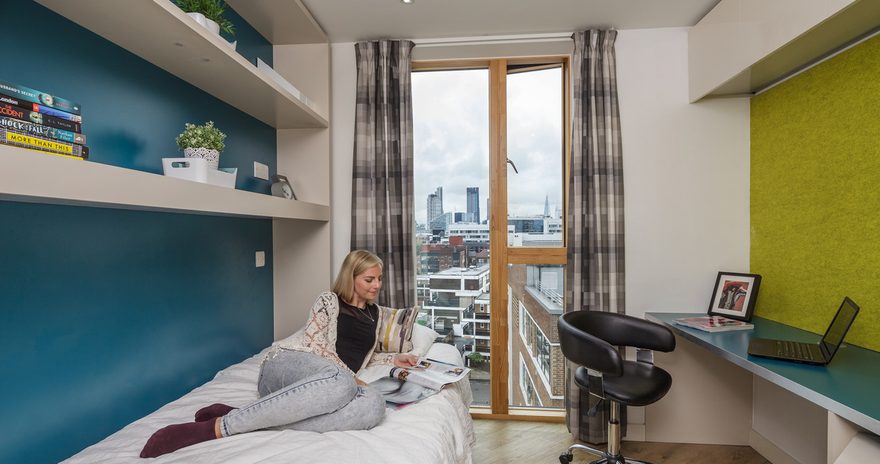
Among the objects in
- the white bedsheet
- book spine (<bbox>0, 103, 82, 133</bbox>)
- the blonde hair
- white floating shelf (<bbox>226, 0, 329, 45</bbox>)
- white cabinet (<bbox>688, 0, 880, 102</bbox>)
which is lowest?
the white bedsheet

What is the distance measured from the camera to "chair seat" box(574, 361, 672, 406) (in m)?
1.82

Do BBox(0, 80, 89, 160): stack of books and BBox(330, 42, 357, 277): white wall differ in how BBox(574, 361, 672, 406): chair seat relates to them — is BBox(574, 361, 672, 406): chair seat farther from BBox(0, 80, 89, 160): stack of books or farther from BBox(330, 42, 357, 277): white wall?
BBox(0, 80, 89, 160): stack of books

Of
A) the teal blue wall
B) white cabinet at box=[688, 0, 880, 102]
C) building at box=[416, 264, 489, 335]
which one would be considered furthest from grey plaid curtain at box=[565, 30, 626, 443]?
the teal blue wall

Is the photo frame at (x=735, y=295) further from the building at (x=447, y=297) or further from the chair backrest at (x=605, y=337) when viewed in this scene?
the building at (x=447, y=297)

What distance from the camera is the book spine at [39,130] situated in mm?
906

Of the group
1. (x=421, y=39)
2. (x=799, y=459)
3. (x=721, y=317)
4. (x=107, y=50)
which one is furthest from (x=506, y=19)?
(x=799, y=459)

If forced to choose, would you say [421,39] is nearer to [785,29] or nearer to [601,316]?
[785,29]

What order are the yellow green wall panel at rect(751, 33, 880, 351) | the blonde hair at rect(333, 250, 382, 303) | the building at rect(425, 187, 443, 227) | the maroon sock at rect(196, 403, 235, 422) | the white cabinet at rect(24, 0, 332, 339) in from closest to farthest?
the white cabinet at rect(24, 0, 332, 339) → the maroon sock at rect(196, 403, 235, 422) → the yellow green wall panel at rect(751, 33, 880, 351) → the blonde hair at rect(333, 250, 382, 303) → the building at rect(425, 187, 443, 227)

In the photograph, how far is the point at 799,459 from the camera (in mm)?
2043

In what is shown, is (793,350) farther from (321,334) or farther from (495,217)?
(321,334)

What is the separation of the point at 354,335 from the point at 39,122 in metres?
1.41

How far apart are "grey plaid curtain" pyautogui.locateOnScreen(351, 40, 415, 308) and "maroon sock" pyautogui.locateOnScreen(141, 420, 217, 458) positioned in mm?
1355

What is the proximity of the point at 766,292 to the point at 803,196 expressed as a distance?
0.59m

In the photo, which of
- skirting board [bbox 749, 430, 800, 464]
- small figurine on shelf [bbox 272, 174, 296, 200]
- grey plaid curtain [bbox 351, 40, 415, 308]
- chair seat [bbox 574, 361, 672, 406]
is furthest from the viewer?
grey plaid curtain [bbox 351, 40, 415, 308]
